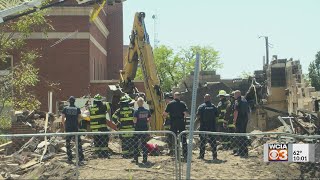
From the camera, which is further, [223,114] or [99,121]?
[223,114]

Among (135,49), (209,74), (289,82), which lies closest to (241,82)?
(209,74)

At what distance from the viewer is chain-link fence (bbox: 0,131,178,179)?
10.9 meters

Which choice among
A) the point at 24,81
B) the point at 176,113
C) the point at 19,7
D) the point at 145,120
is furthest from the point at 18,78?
the point at 176,113

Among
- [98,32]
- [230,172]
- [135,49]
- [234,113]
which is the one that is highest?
[98,32]

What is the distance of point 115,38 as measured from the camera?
168 feet

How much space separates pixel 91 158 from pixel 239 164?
3.84m

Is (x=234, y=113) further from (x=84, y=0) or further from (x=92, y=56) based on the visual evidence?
(x=92, y=56)

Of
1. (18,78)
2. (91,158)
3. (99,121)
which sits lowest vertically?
(91,158)

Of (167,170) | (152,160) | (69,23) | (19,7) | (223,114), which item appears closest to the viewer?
(167,170)

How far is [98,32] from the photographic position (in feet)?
143

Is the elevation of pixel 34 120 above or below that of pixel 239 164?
above

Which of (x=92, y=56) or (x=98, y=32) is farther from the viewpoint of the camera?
(x=98, y=32)

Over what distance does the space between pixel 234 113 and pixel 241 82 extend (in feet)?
48.3

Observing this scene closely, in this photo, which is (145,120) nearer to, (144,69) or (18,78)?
(144,69)
